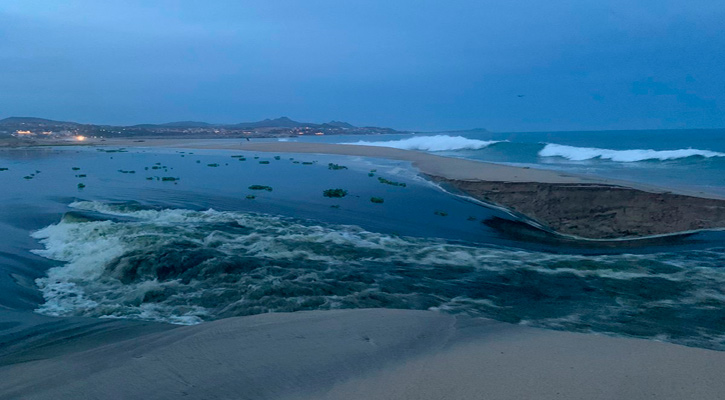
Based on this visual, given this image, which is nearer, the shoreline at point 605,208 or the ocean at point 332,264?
the ocean at point 332,264

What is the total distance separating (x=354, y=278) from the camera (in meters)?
7.60

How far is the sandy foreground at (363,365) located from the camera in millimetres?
3721

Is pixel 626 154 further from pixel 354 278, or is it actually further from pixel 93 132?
pixel 93 132

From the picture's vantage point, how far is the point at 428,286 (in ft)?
24.1

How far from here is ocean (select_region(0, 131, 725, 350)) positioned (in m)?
6.30

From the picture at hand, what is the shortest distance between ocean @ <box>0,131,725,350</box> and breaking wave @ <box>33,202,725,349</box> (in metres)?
0.04

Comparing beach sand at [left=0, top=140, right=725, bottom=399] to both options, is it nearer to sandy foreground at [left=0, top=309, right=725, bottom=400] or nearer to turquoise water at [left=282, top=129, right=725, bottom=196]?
sandy foreground at [left=0, top=309, right=725, bottom=400]

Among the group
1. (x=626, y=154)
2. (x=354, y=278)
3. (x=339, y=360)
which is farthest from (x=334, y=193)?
(x=626, y=154)

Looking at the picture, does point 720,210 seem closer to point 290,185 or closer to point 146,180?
point 290,185

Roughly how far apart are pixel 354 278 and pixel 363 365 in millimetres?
3320

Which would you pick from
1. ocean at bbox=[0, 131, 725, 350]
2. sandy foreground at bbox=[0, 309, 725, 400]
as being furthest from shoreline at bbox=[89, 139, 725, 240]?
sandy foreground at bbox=[0, 309, 725, 400]

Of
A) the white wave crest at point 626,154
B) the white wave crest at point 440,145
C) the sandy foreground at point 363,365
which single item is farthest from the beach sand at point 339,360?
the white wave crest at point 440,145

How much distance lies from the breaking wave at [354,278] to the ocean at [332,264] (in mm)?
36

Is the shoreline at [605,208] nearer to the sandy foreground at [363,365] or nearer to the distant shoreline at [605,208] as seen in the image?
the distant shoreline at [605,208]
